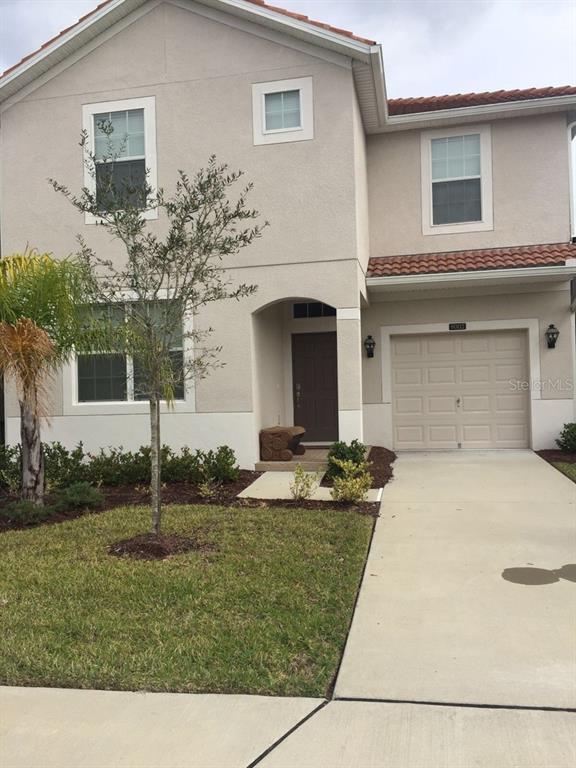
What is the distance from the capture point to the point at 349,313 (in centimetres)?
1014

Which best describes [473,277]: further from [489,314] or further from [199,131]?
[199,131]

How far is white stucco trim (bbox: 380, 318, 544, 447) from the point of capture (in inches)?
479

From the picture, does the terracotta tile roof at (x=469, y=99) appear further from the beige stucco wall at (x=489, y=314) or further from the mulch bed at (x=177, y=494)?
the mulch bed at (x=177, y=494)

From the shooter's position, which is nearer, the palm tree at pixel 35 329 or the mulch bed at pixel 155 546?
the mulch bed at pixel 155 546

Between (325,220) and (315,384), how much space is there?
3821mm

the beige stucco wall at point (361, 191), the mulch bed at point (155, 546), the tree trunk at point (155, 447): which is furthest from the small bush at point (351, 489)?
the beige stucco wall at point (361, 191)

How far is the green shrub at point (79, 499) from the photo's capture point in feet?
26.6

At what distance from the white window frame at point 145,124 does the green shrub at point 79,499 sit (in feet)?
15.6

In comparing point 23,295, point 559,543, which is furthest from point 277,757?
point 23,295

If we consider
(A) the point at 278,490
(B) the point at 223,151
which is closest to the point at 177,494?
(A) the point at 278,490

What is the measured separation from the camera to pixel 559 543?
21.0 ft

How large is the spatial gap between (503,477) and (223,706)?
7.30m

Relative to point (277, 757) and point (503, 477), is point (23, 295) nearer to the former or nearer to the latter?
point (277, 757)

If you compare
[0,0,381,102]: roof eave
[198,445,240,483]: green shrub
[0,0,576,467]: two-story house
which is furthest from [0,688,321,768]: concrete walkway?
[0,0,381,102]: roof eave
